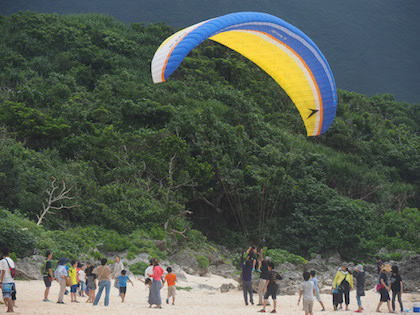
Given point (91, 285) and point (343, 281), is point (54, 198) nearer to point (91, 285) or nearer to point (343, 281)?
point (91, 285)

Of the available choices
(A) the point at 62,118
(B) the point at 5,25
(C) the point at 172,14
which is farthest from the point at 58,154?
(C) the point at 172,14

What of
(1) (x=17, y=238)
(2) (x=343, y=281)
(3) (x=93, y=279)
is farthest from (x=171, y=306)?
(1) (x=17, y=238)

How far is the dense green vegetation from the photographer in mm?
19875

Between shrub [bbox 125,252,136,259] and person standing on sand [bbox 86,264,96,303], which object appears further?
shrub [bbox 125,252,136,259]

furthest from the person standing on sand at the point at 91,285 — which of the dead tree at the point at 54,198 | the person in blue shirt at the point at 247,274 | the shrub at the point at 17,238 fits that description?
the dead tree at the point at 54,198

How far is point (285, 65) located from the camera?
1542 centimetres

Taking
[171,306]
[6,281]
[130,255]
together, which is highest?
[130,255]

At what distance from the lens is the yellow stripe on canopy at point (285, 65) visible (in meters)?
15.1

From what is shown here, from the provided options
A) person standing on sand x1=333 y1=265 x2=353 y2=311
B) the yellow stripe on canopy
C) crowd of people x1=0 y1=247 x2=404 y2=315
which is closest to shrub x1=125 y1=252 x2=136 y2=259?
crowd of people x1=0 y1=247 x2=404 y2=315

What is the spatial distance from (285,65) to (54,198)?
320 inches

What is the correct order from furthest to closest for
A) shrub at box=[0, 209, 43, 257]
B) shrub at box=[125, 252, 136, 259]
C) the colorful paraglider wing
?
shrub at box=[125, 252, 136, 259] → the colorful paraglider wing → shrub at box=[0, 209, 43, 257]

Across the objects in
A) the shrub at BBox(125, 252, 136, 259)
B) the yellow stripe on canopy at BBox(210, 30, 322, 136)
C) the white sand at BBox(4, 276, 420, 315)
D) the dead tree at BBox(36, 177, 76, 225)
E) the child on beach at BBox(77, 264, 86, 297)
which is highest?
the yellow stripe on canopy at BBox(210, 30, 322, 136)

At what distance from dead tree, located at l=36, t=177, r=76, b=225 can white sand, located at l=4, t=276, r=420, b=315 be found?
17.2 feet

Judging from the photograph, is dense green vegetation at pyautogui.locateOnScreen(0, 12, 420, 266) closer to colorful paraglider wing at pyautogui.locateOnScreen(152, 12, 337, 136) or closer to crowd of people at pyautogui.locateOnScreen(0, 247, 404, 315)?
crowd of people at pyautogui.locateOnScreen(0, 247, 404, 315)
